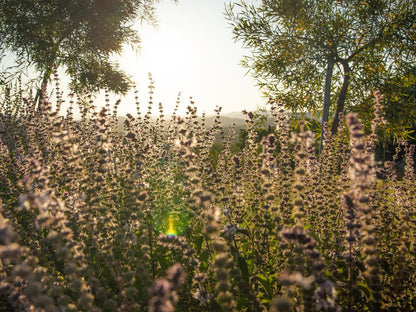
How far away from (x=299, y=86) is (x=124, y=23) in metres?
11.9

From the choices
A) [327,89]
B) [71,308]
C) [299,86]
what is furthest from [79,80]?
[71,308]

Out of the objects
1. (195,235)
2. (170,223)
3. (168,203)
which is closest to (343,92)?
(168,203)

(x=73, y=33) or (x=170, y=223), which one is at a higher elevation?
(x=73, y=33)

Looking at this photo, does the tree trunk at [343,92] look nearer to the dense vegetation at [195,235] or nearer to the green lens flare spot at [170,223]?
the dense vegetation at [195,235]

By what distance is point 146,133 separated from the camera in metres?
6.02

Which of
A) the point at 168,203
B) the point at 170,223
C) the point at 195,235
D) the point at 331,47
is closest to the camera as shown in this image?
the point at 195,235

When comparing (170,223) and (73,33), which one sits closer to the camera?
(170,223)

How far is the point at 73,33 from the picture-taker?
50.8ft

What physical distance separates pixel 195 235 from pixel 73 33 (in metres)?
15.8

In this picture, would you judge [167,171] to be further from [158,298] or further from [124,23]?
[124,23]

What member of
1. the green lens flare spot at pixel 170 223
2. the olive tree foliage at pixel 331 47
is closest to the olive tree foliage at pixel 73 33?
the olive tree foliage at pixel 331 47

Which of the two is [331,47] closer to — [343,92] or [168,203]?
[343,92]

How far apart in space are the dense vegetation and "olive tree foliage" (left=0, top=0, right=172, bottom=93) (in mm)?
9909

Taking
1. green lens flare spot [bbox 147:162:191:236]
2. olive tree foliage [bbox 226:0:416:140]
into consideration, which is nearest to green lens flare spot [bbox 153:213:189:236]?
green lens flare spot [bbox 147:162:191:236]
